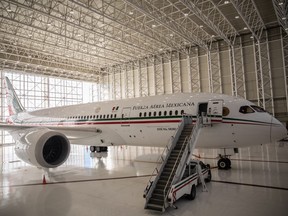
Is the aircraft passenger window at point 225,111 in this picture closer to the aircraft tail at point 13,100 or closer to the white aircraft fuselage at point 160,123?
the white aircraft fuselage at point 160,123

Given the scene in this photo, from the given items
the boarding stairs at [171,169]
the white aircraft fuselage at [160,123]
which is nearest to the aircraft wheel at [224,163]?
the white aircraft fuselage at [160,123]

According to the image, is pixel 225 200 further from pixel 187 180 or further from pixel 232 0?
pixel 232 0

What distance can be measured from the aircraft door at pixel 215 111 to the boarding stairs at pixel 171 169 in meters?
0.88

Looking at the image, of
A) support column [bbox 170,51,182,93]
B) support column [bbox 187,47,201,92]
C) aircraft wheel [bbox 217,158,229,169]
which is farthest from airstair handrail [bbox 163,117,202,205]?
support column [bbox 170,51,182,93]

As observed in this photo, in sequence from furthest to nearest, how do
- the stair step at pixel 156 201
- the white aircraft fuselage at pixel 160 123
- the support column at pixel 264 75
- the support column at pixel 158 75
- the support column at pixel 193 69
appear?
the support column at pixel 158 75 → the support column at pixel 193 69 → the support column at pixel 264 75 → the white aircraft fuselage at pixel 160 123 → the stair step at pixel 156 201

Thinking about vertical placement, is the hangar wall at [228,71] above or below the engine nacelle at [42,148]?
above

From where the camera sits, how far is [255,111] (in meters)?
8.77

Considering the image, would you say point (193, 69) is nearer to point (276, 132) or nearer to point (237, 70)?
point (237, 70)

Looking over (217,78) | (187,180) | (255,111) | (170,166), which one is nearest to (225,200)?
(187,180)

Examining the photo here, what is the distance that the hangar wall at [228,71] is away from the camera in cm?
2284

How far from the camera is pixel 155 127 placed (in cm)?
1015

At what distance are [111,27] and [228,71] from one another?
510 inches

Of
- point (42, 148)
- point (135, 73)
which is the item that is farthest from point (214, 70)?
point (42, 148)

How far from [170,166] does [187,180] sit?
64 centimetres
